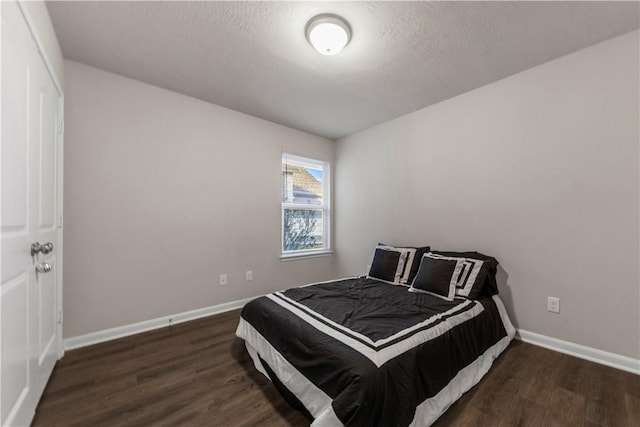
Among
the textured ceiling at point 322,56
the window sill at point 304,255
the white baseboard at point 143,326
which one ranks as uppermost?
the textured ceiling at point 322,56

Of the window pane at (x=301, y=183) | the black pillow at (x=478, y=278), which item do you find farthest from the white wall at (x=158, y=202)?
the black pillow at (x=478, y=278)

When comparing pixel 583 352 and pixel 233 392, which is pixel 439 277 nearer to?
pixel 583 352

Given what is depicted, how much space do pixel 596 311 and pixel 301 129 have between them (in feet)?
11.5

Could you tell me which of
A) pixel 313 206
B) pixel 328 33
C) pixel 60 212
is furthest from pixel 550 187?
pixel 60 212

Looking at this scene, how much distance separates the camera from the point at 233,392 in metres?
1.65

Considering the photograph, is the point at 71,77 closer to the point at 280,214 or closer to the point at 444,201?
the point at 280,214

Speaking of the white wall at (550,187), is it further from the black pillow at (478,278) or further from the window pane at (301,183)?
the window pane at (301,183)

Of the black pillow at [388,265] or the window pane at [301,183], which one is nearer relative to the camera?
the black pillow at [388,265]

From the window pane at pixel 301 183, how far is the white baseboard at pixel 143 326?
1.56 meters

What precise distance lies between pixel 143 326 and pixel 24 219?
165 centimetres

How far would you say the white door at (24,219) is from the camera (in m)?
1.07

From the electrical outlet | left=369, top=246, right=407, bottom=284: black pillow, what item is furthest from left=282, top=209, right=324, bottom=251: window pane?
the electrical outlet

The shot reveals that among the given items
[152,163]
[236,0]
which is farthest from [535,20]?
[152,163]

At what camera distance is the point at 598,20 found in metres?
1.74
